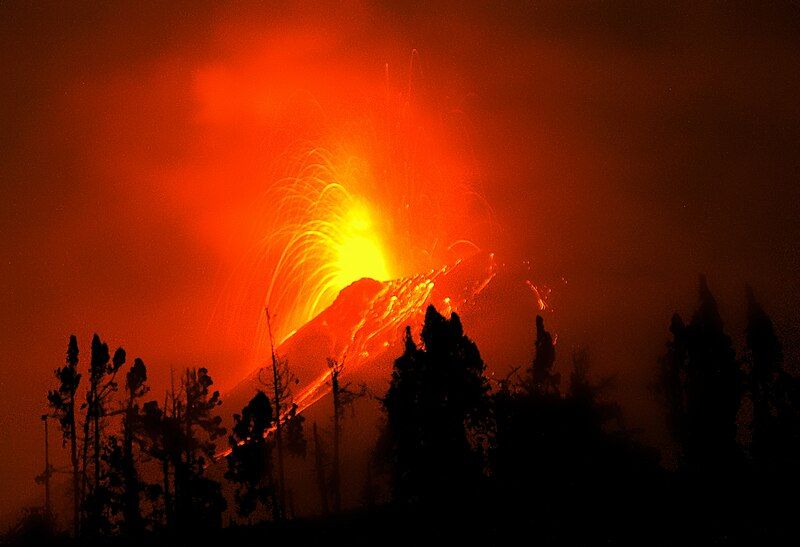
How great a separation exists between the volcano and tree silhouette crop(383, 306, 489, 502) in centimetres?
8464

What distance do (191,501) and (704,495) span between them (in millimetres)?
24158

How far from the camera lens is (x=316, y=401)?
114 metres

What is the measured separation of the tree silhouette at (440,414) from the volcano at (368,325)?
84.6 meters

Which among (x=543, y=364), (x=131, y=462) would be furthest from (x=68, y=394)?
(x=543, y=364)

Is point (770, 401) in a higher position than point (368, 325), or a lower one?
lower

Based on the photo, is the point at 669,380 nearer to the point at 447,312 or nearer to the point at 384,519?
the point at 384,519

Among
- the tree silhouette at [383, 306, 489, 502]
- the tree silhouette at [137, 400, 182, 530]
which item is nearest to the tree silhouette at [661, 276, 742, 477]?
the tree silhouette at [383, 306, 489, 502]

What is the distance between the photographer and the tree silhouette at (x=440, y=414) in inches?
1332

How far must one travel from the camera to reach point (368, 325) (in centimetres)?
15188

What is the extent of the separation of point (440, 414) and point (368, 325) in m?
118

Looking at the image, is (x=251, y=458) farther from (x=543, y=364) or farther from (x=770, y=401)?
(x=770, y=401)

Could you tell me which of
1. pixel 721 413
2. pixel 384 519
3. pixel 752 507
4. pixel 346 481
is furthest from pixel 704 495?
pixel 346 481

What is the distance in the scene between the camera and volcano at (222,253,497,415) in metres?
132

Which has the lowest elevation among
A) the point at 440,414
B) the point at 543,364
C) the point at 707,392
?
the point at 440,414
